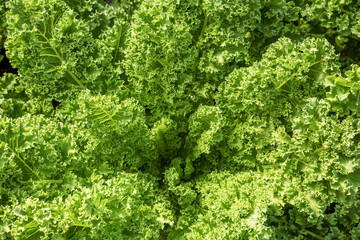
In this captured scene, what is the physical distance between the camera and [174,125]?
179 inches

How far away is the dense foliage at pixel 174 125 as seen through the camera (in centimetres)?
351

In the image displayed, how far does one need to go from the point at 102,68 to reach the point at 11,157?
1.51 metres

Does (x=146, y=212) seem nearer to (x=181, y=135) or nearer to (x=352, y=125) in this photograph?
(x=181, y=135)

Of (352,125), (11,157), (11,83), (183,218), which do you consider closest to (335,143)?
(352,125)

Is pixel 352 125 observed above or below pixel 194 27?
below

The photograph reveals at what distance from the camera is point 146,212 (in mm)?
3854

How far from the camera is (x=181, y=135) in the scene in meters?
5.07

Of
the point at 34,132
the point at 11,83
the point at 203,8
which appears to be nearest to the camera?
the point at 34,132

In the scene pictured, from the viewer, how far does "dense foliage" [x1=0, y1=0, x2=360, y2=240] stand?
3510 millimetres

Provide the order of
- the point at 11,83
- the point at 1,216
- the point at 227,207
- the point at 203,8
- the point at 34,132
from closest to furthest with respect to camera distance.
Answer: the point at 1,216 < the point at 34,132 < the point at 227,207 < the point at 203,8 < the point at 11,83

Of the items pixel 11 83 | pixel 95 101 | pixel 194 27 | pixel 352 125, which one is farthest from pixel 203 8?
pixel 11 83

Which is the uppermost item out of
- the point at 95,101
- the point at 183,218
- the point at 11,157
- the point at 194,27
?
the point at 194,27

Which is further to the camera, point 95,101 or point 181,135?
point 181,135

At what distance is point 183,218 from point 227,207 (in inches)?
28.2
